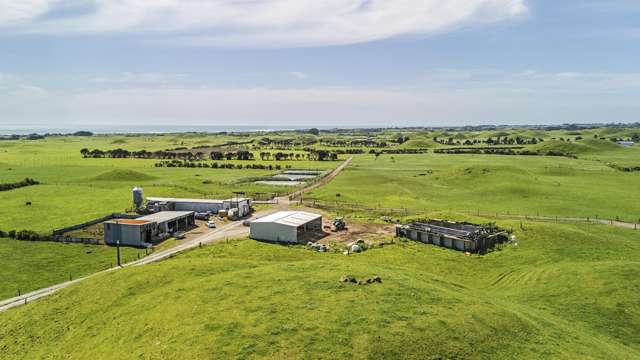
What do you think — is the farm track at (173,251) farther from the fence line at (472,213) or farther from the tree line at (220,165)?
the tree line at (220,165)

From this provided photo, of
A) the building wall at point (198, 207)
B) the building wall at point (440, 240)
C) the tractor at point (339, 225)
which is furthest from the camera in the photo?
the building wall at point (198, 207)

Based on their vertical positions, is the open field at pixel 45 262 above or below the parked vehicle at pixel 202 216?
below

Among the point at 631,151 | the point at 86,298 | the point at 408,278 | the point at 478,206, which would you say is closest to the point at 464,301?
the point at 408,278

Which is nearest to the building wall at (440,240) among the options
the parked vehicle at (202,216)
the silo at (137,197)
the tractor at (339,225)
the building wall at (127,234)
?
the tractor at (339,225)

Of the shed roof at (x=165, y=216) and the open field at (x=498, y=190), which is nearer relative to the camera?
the shed roof at (x=165, y=216)

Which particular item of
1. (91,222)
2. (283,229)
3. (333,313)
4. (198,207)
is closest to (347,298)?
(333,313)

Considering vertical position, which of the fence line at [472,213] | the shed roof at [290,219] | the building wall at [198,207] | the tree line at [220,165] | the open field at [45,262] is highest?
the tree line at [220,165]
